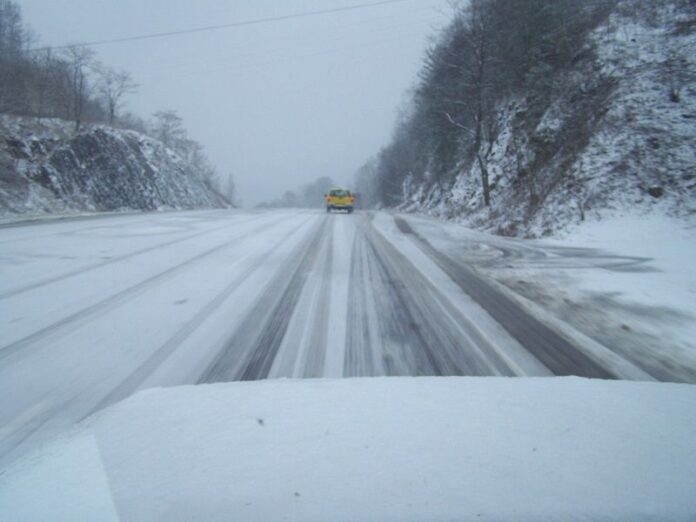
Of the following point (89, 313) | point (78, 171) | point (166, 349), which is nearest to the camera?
point (166, 349)

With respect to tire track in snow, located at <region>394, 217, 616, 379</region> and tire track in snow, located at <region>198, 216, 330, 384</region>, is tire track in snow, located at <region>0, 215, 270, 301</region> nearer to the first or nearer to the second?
tire track in snow, located at <region>198, 216, 330, 384</region>

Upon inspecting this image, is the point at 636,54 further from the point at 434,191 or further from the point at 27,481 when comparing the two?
the point at 27,481

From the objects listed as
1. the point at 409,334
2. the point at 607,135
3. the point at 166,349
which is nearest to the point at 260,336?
the point at 166,349

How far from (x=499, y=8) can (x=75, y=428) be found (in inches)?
888

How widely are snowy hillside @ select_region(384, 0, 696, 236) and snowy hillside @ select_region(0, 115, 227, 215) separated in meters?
23.8

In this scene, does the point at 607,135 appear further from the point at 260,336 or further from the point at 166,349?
the point at 166,349

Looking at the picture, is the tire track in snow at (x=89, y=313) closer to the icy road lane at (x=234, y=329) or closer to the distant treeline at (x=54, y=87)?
the icy road lane at (x=234, y=329)

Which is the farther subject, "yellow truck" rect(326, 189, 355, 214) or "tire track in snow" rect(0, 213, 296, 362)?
"yellow truck" rect(326, 189, 355, 214)

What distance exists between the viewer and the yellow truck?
21.9 metres

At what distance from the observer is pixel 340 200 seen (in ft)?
71.7

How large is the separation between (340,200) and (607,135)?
13488 mm

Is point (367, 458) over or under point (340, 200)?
under

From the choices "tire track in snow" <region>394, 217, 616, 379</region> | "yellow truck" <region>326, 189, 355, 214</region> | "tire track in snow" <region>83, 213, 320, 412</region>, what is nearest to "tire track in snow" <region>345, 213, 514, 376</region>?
"tire track in snow" <region>394, 217, 616, 379</region>

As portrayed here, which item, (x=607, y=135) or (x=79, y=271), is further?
(x=607, y=135)
